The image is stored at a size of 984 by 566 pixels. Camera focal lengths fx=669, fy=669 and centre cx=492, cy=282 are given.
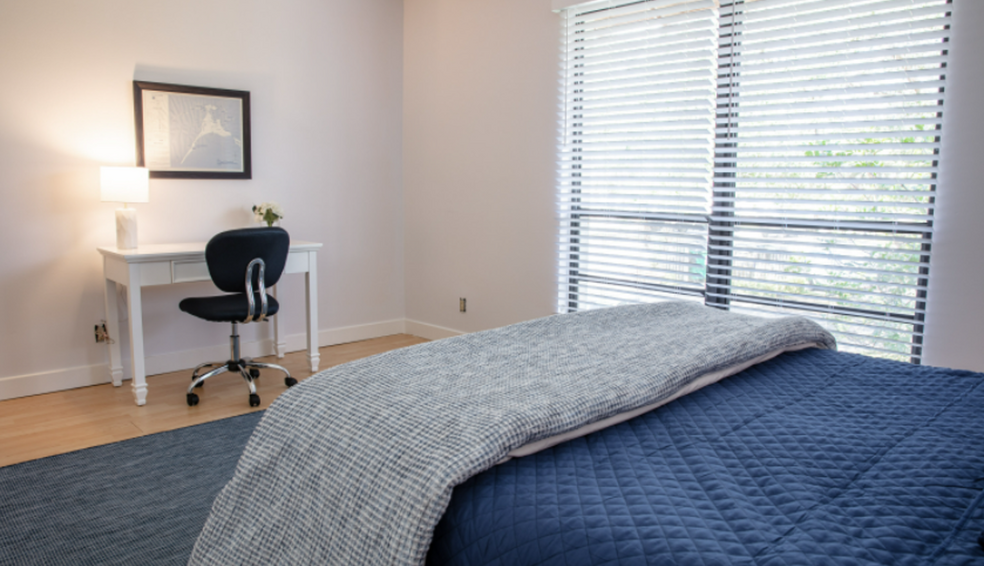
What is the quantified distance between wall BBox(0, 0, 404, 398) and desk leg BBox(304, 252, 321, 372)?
502 mm

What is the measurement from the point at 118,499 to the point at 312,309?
1.74 m

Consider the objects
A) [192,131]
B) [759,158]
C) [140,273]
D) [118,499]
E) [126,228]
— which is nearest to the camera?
[118,499]

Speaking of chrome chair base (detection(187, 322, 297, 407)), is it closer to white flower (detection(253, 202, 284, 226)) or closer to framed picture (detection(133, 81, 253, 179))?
white flower (detection(253, 202, 284, 226))

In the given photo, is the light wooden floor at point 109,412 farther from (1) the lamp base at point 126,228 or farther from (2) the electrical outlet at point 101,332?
(1) the lamp base at point 126,228

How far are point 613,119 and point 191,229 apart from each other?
2.51 metres

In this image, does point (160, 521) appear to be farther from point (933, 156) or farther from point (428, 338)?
point (933, 156)

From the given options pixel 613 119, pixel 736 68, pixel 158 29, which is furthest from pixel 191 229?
pixel 736 68

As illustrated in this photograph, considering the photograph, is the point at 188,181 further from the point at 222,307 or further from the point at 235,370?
the point at 235,370

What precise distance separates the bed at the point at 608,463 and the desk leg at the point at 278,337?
2785mm

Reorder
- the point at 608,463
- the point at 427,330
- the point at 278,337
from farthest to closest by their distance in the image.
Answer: the point at 427,330, the point at 278,337, the point at 608,463

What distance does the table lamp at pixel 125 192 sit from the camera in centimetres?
331

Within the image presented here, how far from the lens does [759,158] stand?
10.4ft

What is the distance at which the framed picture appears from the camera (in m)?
3.68

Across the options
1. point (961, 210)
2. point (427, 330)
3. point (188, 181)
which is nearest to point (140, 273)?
point (188, 181)
